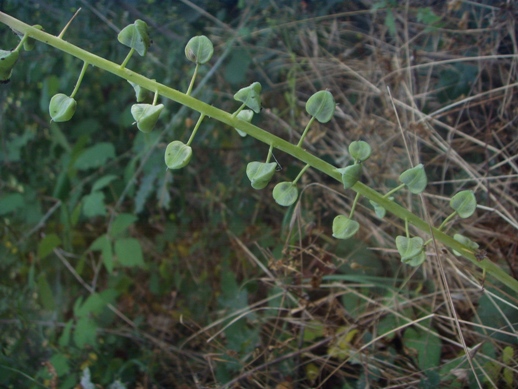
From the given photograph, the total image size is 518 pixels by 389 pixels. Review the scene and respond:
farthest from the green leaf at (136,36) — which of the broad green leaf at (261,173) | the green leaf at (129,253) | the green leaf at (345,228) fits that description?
the green leaf at (129,253)

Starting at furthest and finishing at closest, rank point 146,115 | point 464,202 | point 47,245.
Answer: point 47,245 < point 464,202 < point 146,115

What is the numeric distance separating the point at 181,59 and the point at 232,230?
462 millimetres

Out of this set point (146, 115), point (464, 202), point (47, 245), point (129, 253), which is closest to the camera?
point (146, 115)

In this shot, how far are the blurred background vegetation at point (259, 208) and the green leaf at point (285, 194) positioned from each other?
31 cm

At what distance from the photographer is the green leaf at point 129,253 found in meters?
1.27

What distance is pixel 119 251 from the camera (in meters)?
1.29

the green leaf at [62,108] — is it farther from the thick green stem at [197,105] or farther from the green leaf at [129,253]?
the green leaf at [129,253]

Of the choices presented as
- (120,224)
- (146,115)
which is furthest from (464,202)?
(120,224)

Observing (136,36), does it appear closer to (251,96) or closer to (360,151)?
(251,96)

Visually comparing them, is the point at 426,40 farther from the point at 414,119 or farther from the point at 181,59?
the point at 181,59

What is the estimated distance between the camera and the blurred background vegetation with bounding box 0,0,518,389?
3.26ft

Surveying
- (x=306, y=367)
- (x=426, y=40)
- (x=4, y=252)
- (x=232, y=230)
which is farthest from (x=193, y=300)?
(x=426, y=40)

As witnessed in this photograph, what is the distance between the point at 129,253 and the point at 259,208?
0.36 m

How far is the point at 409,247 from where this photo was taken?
2.16 ft
